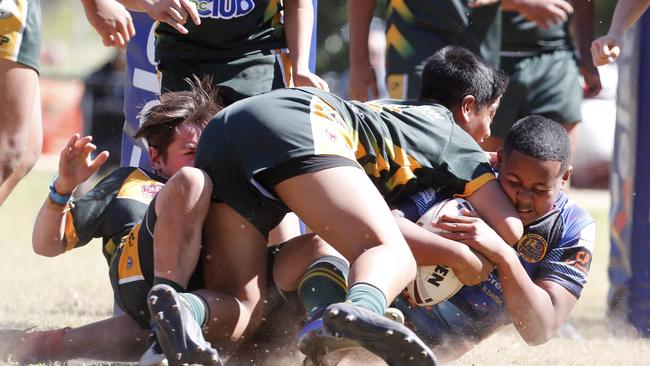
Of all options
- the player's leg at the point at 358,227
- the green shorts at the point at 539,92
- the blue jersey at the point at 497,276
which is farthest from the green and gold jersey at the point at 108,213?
the green shorts at the point at 539,92

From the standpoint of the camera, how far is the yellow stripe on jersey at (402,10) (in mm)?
5668

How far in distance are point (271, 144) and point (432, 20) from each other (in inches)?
98.4

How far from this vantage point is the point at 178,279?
133 inches

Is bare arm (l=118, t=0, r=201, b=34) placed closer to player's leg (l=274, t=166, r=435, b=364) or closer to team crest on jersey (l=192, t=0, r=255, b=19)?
team crest on jersey (l=192, t=0, r=255, b=19)

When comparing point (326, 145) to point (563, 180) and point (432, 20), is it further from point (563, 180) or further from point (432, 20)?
point (432, 20)

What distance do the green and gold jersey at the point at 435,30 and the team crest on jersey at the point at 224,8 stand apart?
50.8 inches

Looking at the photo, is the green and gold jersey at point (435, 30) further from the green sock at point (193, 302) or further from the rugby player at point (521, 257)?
the green sock at point (193, 302)

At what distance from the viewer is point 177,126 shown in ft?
13.7

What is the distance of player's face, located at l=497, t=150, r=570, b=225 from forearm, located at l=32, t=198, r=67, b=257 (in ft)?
5.17

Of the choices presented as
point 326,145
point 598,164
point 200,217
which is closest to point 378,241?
point 326,145

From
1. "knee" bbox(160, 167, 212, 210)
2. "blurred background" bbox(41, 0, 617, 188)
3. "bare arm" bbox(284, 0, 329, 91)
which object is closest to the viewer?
"knee" bbox(160, 167, 212, 210)

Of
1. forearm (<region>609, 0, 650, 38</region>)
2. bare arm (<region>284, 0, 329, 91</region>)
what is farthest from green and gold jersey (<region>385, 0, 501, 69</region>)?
bare arm (<region>284, 0, 329, 91</region>)

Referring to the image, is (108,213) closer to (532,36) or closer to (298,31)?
(298,31)

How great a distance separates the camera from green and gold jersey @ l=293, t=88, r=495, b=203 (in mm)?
3549
